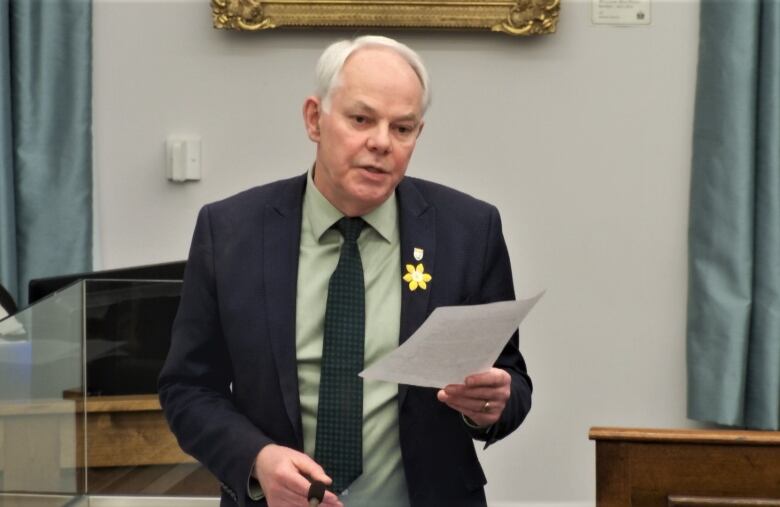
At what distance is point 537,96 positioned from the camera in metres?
4.32

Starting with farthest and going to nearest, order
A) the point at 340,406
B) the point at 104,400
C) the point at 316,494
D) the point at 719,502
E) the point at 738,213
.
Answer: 1. the point at 738,213
2. the point at 104,400
3. the point at 719,502
4. the point at 340,406
5. the point at 316,494

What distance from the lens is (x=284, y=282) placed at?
2121 millimetres

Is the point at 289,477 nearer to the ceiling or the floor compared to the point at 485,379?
nearer to the floor

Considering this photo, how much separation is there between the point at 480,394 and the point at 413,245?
1.06 ft

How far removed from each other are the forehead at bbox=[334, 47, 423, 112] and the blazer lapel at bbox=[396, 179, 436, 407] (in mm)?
184

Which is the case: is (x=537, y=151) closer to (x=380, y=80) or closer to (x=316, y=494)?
(x=380, y=80)

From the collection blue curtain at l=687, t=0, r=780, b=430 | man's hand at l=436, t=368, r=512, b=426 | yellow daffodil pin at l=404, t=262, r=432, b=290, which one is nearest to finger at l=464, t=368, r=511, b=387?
man's hand at l=436, t=368, r=512, b=426

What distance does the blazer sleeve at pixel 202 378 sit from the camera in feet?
6.75

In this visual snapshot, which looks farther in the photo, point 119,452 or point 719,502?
A: point 119,452

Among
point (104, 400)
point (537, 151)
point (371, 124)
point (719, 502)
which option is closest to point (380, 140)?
point (371, 124)

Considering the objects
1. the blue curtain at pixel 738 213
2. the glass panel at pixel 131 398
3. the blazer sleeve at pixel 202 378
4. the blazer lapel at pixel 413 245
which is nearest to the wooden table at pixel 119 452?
the glass panel at pixel 131 398

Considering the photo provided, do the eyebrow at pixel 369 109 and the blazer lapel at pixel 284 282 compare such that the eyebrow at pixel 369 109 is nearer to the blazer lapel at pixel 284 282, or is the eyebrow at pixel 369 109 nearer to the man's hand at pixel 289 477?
the blazer lapel at pixel 284 282

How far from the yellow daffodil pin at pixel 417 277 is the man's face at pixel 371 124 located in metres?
0.13

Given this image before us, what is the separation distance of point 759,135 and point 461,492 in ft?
7.88
